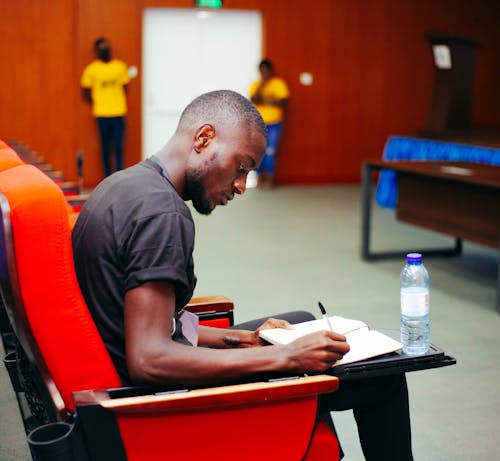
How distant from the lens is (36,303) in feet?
5.33

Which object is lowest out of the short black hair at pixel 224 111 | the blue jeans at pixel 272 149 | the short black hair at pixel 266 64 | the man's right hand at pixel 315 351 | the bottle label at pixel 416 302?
the blue jeans at pixel 272 149

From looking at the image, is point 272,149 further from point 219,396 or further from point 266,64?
point 219,396

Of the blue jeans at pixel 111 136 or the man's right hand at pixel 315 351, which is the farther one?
the blue jeans at pixel 111 136

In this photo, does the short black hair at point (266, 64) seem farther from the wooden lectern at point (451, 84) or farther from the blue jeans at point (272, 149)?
the wooden lectern at point (451, 84)

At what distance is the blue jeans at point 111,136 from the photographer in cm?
994

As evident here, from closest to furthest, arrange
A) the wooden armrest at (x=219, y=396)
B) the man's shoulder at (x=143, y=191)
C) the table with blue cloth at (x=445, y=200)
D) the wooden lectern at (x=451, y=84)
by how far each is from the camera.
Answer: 1. the wooden armrest at (x=219, y=396)
2. the man's shoulder at (x=143, y=191)
3. the table with blue cloth at (x=445, y=200)
4. the wooden lectern at (x=451, y=84)

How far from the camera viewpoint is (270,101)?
34.2 ft

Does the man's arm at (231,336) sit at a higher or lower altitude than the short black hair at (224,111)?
lower

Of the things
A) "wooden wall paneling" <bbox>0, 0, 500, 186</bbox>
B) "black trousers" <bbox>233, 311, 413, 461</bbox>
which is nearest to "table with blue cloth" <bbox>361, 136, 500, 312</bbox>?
"black trousers" <bbox>233, 311, 413, 461</bbox>

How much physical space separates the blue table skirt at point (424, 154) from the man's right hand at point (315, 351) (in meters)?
5.43

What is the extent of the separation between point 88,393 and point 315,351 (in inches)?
18.8

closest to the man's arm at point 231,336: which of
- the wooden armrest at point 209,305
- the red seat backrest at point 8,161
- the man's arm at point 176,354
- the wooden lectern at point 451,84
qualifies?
the wooden armrest at point 209,305

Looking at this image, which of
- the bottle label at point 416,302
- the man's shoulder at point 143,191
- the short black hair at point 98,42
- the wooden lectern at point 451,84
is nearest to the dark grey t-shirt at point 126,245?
the man's shoulder at point 143,191

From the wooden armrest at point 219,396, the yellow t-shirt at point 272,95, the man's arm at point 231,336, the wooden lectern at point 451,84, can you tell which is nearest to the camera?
the wooden armrest at point 219,396
